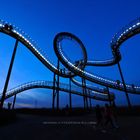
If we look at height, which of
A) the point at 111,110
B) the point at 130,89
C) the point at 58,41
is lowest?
the point at 111,110

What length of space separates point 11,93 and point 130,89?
2583cm

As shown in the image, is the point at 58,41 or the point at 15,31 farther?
the point at 58,41

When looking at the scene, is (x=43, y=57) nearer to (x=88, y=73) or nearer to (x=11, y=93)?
(x=88, y=73)

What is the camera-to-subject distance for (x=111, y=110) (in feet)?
37.2

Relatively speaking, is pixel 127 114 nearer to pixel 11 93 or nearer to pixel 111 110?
pixel 111 110

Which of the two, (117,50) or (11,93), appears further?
(11,93)

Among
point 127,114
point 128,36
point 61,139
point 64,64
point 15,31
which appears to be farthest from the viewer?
point 64,64

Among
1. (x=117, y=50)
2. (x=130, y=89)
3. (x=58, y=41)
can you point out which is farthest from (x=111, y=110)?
(x=130, y=89)

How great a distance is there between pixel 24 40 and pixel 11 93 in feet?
59.6

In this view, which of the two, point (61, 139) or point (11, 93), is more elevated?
point (11, 93)

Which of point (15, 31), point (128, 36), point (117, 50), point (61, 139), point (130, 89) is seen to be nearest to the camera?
point (61, 139)

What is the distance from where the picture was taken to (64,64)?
116 feet

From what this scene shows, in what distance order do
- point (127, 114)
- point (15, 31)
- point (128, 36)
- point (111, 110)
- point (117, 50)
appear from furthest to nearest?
point (117, 50) < point (128, 36) < point (15, 31) < point (127, 114) < point (111, 110)

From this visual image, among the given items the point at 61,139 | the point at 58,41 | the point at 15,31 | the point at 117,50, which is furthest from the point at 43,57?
the point at 61,139
